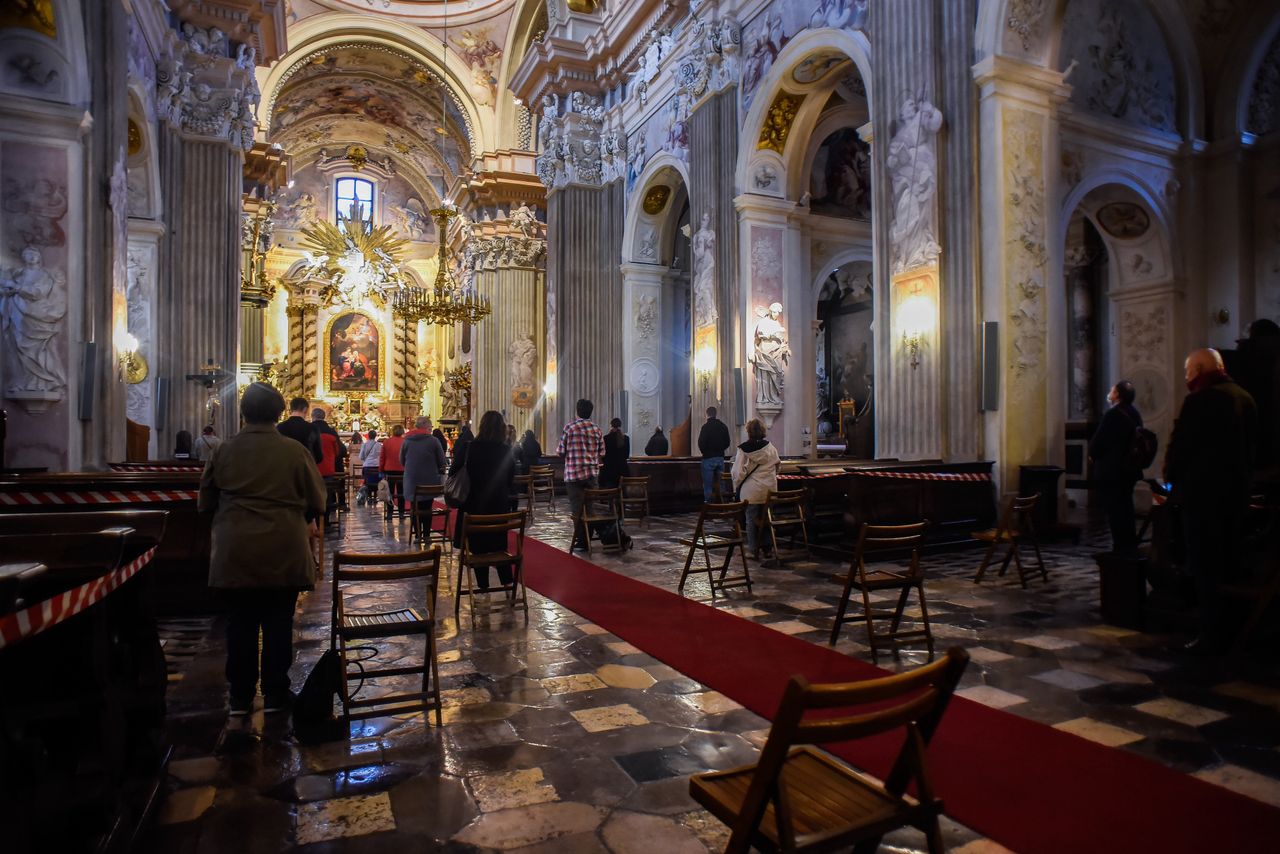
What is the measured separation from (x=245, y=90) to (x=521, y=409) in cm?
1144

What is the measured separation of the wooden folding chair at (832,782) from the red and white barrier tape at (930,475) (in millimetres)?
6239

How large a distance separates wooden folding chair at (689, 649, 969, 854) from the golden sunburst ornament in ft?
85.4

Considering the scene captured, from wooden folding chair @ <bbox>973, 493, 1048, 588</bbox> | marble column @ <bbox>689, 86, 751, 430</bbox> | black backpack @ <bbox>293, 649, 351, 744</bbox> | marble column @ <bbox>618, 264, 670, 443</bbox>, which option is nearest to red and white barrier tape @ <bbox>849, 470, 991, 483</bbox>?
wooden folding chair @ <bbox>973, 493, 1048, 588</bbox>

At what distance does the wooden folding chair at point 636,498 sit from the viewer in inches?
432

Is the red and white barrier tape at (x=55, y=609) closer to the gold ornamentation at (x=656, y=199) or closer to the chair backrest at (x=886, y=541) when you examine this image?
the chair backrest at (x=886, y=541)

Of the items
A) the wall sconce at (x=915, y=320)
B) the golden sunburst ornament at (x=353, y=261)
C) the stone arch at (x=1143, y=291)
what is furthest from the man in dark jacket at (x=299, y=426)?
the golden sunburst ornament at (x=353, y=261)

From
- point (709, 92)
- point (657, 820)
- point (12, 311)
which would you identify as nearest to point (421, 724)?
point (657, 820)

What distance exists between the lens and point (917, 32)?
378 inches

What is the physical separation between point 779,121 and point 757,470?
776 cm

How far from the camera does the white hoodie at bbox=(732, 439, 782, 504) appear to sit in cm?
767

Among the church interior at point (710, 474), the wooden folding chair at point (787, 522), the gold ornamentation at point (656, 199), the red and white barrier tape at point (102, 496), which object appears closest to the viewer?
the church interior at point (710, 474)

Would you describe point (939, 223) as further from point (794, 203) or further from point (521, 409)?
point (521, 409)

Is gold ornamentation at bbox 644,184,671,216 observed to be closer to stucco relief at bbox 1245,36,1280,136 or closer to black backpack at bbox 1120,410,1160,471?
stucco relief at bbox 1245,36,1280,136

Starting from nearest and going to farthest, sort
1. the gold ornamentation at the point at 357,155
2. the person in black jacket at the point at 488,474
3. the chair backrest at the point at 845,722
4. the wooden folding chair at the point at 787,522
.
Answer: the chair backrest at the point at 845,722 → the person in black jacket at the point at 488,474 → the wooden folding chair at the point at 787,522 → the gold ornamentation at the point at 357,155
